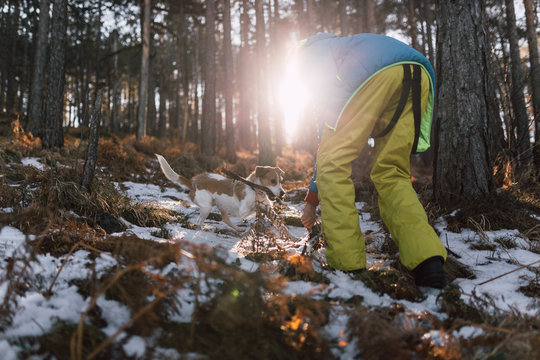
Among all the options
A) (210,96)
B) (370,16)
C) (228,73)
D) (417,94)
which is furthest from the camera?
(228,73)

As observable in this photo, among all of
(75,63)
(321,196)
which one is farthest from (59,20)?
(75,63)

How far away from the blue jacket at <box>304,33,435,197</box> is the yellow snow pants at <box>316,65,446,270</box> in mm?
78

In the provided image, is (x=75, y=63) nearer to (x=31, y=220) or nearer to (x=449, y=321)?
(x=31, y=220)

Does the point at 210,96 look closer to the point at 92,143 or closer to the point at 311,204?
the point at 92,143

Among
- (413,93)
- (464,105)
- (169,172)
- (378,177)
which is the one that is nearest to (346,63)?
(413,93)

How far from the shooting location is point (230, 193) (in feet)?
15.2

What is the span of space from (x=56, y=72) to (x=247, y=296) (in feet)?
29.0

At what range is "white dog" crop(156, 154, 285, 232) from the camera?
14.8 ft

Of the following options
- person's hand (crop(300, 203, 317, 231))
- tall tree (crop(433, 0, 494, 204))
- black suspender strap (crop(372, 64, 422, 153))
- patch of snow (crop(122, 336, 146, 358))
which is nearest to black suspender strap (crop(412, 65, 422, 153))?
black suspender strap (crop(372, 64, 422, 153))

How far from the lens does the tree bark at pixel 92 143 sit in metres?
3.36

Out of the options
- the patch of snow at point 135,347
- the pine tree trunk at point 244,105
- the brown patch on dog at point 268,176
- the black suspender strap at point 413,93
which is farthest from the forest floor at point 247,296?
the pine tree trunk at point 244,105

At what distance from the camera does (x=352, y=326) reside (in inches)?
49.8

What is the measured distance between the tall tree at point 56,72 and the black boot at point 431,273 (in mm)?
8460

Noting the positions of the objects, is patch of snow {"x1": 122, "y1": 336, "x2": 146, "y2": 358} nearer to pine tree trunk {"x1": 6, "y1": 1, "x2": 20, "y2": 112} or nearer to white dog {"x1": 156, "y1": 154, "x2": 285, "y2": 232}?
white dog {"x1": 156, "y1": 154, "x2": 285, "y2": 232}
